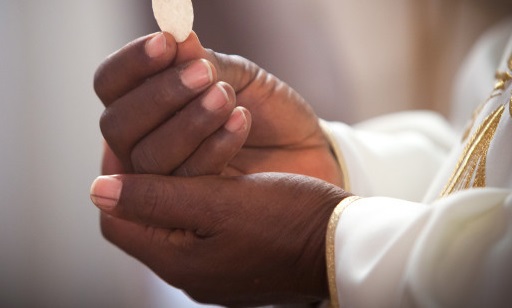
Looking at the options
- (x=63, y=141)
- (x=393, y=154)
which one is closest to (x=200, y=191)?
(x=393, y=154)

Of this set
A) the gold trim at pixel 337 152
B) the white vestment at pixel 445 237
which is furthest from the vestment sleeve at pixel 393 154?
the white vestment at pixel 445 237

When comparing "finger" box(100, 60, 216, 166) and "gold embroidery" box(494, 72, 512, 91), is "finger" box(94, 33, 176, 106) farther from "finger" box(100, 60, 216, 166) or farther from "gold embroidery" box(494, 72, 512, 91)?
"gold embroidery" box(494, 72, 512, 91)

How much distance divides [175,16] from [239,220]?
193 millimetres

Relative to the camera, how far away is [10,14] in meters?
1.26

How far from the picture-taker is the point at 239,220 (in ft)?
1.98

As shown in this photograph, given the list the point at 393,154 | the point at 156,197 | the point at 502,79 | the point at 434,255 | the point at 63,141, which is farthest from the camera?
the point at 63,141

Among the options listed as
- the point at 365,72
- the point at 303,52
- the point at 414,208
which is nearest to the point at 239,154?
the point at 414,208

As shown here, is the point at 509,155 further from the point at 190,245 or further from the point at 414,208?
the point at 190,245

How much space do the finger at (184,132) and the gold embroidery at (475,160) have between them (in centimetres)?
23

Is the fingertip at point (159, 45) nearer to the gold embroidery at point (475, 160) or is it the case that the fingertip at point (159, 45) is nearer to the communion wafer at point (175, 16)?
the communion wafer at point (175, 16)

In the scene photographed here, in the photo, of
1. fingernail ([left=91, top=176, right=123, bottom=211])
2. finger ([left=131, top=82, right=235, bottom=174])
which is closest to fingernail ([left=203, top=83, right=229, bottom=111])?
finger ([left=131, top=82, right=235, bottom=174])

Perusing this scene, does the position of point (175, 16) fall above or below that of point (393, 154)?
above

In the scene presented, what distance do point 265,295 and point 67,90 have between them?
792 mm

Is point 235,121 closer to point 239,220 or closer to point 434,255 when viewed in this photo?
point 239,220
